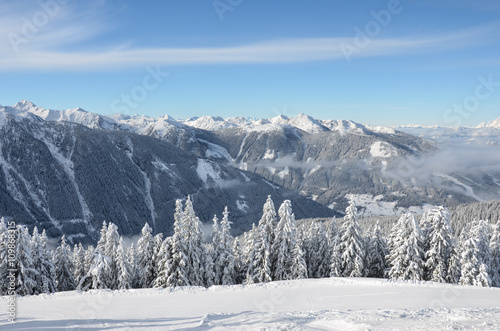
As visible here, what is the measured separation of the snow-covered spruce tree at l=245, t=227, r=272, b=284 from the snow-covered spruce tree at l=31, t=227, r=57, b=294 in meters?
22.8

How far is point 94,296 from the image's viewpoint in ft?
74.3

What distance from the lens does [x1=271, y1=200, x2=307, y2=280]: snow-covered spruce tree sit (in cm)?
3797

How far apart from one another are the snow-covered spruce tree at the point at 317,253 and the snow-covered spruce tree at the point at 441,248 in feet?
38.6

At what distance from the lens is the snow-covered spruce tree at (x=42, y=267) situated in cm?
3619

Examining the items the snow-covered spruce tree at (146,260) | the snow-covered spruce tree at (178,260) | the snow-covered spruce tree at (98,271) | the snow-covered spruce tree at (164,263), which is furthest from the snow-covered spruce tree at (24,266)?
the snow-covered spruce tree at (178,260)

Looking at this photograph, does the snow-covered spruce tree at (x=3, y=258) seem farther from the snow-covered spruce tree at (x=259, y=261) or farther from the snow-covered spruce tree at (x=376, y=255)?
the snow-covered spruce tree at (x=376, y=255)

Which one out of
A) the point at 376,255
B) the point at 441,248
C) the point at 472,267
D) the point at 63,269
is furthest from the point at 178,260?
the point at 472,267

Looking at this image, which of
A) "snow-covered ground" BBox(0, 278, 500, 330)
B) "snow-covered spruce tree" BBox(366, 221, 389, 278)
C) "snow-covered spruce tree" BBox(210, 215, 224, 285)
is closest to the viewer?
"snow-covered ground" BBox(0, 278, 500, 330)

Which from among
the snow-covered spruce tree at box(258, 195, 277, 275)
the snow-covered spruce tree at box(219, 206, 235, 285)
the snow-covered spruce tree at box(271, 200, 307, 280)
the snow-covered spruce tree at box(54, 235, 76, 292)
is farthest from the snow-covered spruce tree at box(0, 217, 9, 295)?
the snow-covered spruce tree at box(271, 200, 307, 280)

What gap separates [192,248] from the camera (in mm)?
36438

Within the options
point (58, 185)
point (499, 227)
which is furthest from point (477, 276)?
point (58, 185)

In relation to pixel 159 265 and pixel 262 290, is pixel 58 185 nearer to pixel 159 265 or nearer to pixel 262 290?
pixel 159 265

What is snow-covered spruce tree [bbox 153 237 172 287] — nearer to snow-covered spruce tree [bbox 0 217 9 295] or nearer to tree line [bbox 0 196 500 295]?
tree line [bbox 0 196 500 295]

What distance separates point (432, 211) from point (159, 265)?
3183 cm
